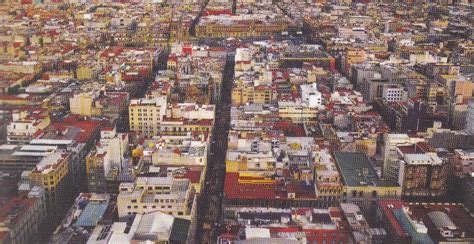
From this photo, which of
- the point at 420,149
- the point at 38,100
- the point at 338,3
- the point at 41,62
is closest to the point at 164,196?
the point at 420,149

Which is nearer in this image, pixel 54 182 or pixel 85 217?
pixel 85 217

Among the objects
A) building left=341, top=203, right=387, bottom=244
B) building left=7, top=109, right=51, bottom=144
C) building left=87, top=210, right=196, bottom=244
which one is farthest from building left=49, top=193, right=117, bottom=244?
building left=341, top=203, right=387, bottom=244

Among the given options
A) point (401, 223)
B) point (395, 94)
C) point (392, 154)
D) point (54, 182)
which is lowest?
point (401, 223)

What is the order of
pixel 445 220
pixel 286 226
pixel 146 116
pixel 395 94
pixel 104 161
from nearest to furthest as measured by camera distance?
1. pixel 286 226
2. pixel 445 220
3. pixel 104 161
4. pixel 146 116
5. pixel 395 94

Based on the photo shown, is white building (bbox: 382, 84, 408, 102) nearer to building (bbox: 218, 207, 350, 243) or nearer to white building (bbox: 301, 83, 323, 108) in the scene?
white building (bbox: 301, 83, 323, 108)

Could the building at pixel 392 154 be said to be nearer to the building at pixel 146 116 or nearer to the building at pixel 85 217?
the building at pixel 146 116

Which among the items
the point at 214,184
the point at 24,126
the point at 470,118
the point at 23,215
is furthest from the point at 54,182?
the point at 470,118

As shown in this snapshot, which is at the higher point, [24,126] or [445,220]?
[24,126]

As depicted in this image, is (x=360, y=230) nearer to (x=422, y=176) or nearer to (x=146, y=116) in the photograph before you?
(x=422, y=176)

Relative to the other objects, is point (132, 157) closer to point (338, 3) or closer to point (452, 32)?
point (452, 32)

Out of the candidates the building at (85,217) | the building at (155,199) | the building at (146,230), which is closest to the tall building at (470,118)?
the building at (155,199)
